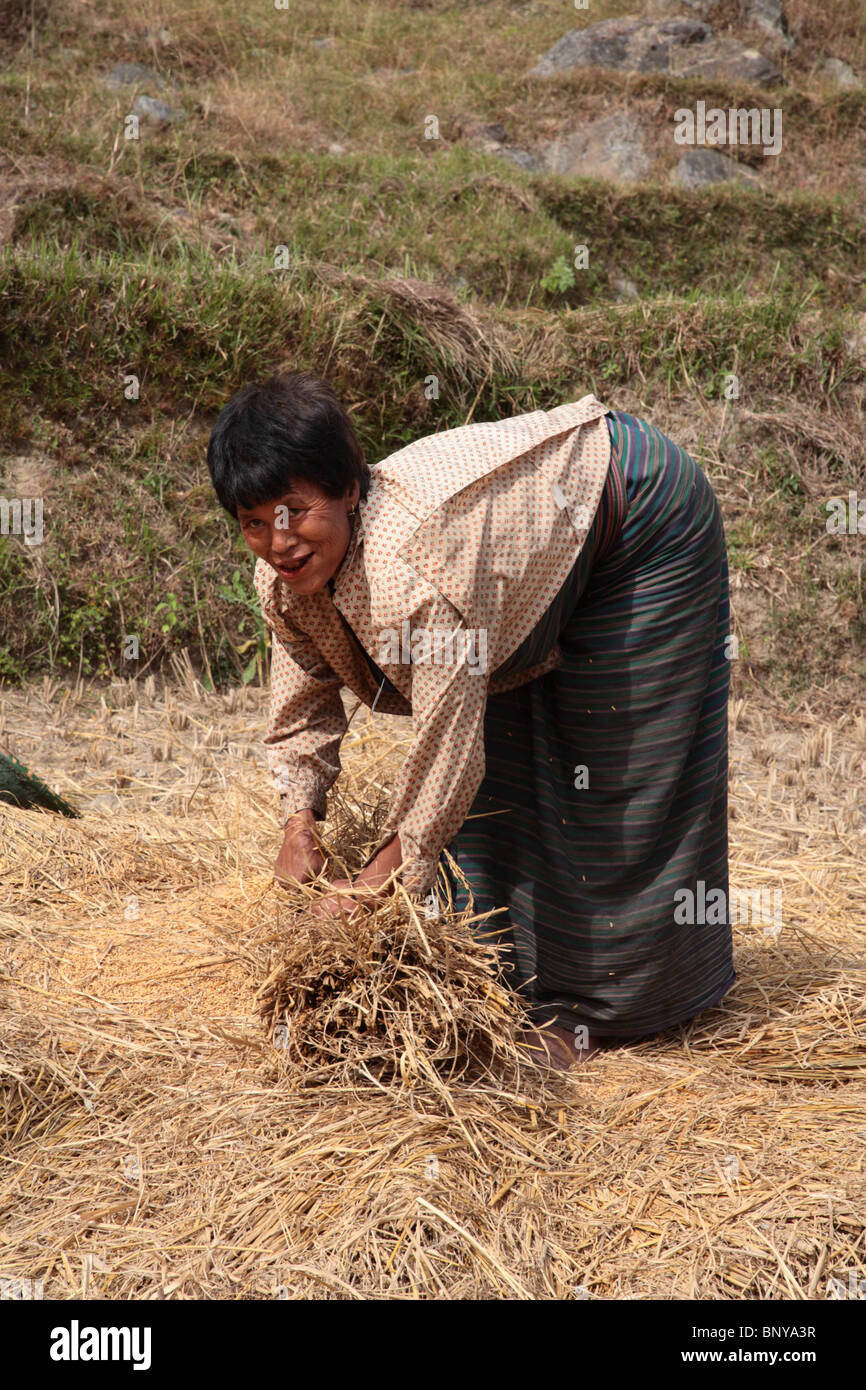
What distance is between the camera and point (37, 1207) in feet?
6.75

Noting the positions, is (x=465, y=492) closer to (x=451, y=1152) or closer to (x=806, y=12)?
(x=451, y=1152)

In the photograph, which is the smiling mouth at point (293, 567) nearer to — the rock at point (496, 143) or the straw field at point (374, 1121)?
the straw field at point (374, 1121)

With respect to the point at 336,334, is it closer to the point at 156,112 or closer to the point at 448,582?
the point at 156,112

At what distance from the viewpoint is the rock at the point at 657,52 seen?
30.8 ft

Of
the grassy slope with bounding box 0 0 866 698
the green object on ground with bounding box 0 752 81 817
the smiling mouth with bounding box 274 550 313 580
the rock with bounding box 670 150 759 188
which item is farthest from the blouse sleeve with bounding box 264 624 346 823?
the rock with bounding box 670 150 759 188

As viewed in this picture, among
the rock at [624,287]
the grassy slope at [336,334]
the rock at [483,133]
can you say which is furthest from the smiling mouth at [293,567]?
the rock at [483,133]

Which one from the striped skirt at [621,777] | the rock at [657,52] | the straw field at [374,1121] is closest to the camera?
the straw field at [374,1121]

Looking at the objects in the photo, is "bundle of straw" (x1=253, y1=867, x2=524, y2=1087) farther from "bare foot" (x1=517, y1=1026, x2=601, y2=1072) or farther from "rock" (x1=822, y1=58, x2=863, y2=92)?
"rock" (x1=822, y1=58, x2=863, y2=92)

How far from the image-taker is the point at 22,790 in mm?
3471

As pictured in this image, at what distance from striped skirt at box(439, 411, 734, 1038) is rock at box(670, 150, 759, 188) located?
660 cm

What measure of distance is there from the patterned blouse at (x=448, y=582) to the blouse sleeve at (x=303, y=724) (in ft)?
0.26

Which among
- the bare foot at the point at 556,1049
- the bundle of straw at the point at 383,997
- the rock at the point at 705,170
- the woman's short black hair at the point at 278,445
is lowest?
the bare foot at the point at 556,1049

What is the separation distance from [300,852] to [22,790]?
1.38 m

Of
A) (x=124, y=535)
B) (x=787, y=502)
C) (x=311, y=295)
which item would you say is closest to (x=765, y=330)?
(x=787, y=502)
